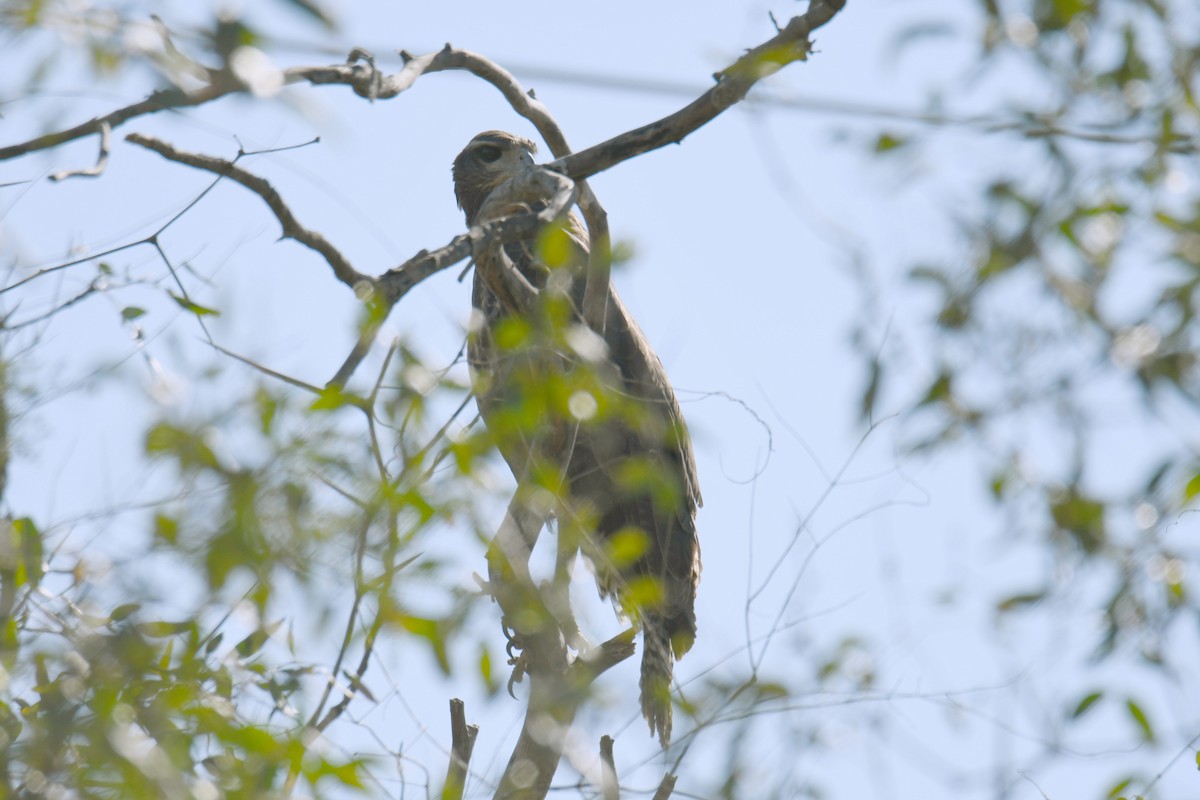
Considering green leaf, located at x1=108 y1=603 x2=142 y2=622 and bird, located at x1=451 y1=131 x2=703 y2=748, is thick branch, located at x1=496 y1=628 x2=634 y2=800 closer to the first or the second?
bird, located at x1=451 y1=131 x2=703 y2=748

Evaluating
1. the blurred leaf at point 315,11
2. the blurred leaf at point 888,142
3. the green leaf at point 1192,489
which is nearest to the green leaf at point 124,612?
the blurred leaf at point 315,11

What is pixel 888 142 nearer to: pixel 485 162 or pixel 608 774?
pixel 608 774

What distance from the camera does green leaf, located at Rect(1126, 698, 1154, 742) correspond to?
2443mm

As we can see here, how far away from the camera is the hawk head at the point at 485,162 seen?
6770 millimetres

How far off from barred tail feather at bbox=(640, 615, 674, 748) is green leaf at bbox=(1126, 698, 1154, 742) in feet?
9.67

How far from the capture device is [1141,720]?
2.44m

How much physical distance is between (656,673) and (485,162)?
2.89 metres

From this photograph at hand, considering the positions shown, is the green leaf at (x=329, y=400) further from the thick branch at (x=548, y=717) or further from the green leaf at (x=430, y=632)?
the thick branch at (x=548, y=717)

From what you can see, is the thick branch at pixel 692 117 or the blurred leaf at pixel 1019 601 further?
the thick branch at pixel 692 117

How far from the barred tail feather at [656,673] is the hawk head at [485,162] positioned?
2.44m

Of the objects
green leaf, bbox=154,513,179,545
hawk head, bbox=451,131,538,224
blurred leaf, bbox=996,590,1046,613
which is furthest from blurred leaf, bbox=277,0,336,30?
hawk head, bbox=451,131,538,224

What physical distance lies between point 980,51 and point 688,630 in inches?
149

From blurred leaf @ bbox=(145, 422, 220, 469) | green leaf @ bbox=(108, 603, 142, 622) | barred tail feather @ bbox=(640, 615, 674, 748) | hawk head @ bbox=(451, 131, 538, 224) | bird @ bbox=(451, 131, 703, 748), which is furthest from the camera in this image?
hawk head @ bbox=(451, 131, 538, 224)

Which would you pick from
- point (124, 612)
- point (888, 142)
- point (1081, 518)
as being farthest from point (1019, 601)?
point (124, 612)
